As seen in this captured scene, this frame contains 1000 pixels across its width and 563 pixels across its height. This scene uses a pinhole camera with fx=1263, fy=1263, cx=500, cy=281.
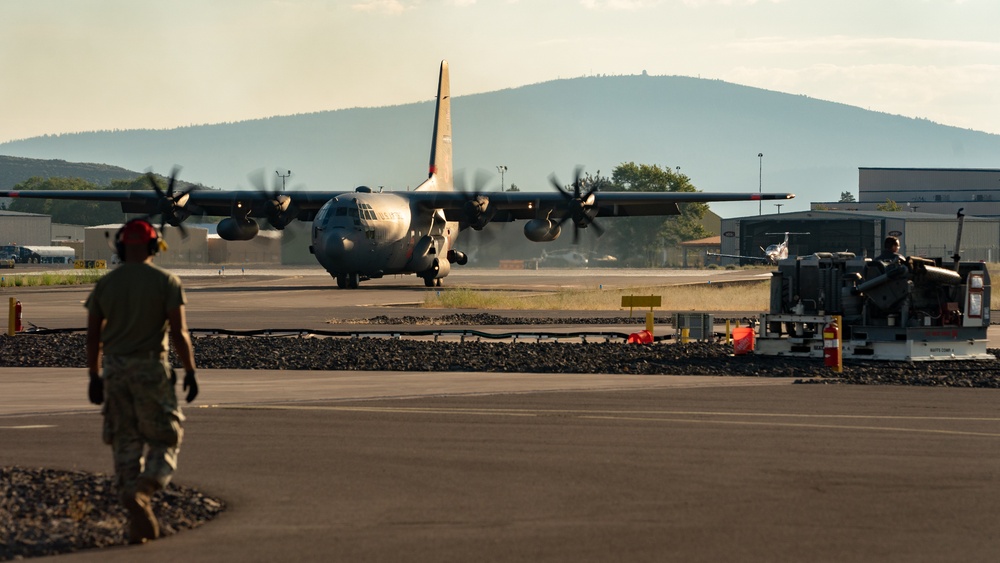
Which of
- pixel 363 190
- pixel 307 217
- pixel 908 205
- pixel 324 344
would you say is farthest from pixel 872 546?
pixel 908 205

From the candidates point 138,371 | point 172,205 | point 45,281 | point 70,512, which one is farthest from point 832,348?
point 45,281

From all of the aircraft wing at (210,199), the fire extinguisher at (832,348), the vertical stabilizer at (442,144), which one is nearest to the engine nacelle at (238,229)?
the aircraft wing at (210,199)

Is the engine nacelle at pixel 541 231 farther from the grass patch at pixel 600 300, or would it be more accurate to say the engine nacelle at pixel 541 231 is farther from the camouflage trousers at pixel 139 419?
the camouflage trousers at pixel 139 419

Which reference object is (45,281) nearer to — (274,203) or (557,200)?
(274,203)

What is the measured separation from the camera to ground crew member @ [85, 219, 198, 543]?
8719mm

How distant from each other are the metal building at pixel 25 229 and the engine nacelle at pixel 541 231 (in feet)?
397

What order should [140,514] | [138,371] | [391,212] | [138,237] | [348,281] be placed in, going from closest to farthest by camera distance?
1. [140,514]
2. [138,371]
3. [138,237]
4. [391,212]
5. [348,281]

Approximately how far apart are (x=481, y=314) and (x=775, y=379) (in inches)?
772

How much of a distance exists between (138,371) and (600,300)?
43002mm

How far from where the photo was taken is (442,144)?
6875 cm

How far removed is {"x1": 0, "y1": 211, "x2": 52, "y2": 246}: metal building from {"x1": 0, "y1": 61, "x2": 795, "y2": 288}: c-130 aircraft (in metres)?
106

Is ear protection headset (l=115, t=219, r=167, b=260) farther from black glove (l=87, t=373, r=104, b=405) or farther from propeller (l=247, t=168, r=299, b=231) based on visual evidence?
propeller (l=247, t=168, r=299, b=231)

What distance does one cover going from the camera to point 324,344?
91.1ft

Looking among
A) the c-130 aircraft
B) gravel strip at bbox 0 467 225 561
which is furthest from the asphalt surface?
the c-130 aircraft
